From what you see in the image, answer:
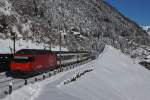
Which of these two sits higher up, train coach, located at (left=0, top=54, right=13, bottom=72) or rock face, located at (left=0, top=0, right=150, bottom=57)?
rock face, located at (left=0, top=0, right=150, bottom=57)

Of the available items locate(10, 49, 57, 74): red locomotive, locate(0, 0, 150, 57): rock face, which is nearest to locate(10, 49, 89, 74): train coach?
locate(10, 49, 57, 74): red locomotive

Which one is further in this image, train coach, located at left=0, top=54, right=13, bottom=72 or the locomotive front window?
A: train coach, located at left=0, top=54, right=13, bottom=72

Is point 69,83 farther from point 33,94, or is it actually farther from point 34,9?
point 34,9

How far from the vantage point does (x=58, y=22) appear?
4715 inches

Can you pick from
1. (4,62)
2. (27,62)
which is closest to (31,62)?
(27,62)

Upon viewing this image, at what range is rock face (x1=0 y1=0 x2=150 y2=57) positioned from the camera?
253 feet

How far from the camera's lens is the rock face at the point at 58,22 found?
3036 inches

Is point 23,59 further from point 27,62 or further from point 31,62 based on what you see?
point 31,62

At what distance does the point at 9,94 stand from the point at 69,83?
11149 mm

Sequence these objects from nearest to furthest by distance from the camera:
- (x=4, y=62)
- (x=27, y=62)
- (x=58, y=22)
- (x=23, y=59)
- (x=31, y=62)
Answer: (x=27, y=62) → (x=23, y=59) → (x=31, y=62) → (x=4, y=62) → (x=58, y=22)

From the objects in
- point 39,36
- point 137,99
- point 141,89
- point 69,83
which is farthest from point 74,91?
point 39,36

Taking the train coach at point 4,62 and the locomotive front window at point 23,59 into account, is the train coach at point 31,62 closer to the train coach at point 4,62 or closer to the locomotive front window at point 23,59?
the locomotive front window at point 23,59

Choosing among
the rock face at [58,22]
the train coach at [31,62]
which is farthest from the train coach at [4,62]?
the rock face at [58,22]

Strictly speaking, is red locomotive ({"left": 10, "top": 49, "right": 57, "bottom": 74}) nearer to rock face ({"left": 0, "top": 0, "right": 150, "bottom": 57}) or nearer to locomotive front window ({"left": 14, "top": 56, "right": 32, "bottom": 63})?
locomotive front window ({"left": 14, "top": 56, "right": 32, "bottom": 63})
